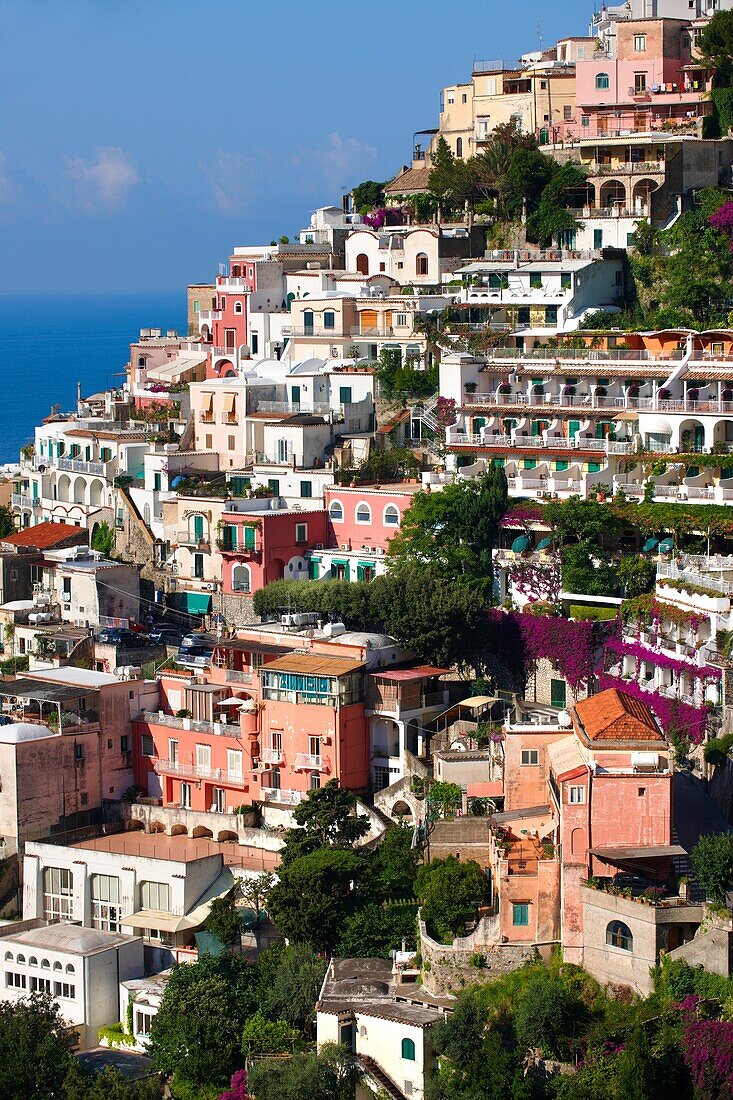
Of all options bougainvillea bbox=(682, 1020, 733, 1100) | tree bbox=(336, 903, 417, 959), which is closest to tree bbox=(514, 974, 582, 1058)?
bougainvillea bbox=(682, 1020, 733, 1100)

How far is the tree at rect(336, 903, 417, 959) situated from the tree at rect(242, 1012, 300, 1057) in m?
2.20

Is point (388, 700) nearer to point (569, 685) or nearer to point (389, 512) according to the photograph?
point (569, 685)

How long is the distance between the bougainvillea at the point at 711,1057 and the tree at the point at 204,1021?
8970 mm

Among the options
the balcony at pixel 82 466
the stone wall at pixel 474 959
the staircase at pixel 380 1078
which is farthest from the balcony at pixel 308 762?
the balcony at pixel 82 466

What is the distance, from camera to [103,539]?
6300cm

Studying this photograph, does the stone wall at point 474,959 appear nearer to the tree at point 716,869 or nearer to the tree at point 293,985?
the tree at point 293,985

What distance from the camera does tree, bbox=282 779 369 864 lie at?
45.6 metres

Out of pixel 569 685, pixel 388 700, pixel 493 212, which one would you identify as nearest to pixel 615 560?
pixel 569 685

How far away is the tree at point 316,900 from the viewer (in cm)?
4334

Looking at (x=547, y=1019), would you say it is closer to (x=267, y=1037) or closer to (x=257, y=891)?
(x=267, y=1037)

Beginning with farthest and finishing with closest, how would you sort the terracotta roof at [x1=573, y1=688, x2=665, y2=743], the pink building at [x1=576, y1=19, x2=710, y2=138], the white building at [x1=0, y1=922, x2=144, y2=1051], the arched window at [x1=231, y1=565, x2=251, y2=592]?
the pink building at [x1=576, y1=19, x2=710, y2=138], the arched window at [x1=231, y1=565, x2=251, y2=592], the white building at [x1=0, y1=922, x2=144, y2=1051], the terracotta roof at [x1=573, y1=688, x2=665, y2=743]

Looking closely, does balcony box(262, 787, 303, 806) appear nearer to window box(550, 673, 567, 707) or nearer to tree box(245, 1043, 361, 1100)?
window box(550, 673, 567, 707)

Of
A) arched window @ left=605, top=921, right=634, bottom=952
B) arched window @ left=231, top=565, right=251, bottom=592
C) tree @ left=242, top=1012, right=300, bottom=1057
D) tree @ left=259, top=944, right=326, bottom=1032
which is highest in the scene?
arched window @ left=231, top=565, right=251, bottom=592

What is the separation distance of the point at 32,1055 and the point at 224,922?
16.9ft
